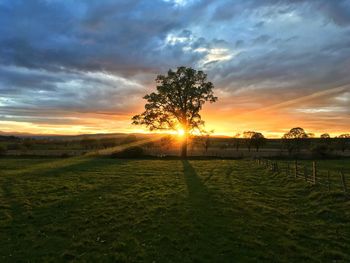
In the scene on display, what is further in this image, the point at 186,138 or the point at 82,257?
the point at 186,138

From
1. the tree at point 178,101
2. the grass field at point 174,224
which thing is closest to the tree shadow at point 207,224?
the grass field at point 174,224

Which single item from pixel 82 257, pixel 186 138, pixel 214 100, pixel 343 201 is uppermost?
pixel 214 100

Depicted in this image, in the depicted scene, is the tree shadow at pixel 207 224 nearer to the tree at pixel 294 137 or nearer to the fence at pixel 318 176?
the fence at pixel 318 176

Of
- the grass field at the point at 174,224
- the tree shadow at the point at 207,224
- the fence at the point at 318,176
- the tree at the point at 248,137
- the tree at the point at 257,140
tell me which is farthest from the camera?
the tree at the point at 248,137

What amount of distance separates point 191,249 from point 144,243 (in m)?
1.89

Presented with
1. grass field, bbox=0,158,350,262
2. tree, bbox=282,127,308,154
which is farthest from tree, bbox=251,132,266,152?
grass field, bbox=0,158,350,262

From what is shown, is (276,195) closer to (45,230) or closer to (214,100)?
(45,230)

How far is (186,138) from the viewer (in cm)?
6419

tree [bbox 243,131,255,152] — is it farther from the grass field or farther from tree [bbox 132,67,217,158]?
the grass field

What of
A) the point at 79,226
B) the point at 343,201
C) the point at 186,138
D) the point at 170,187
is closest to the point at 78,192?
the point at 170,187

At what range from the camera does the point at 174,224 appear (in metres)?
15.0

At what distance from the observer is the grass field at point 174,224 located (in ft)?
37.8

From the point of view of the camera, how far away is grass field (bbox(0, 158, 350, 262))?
453 inches

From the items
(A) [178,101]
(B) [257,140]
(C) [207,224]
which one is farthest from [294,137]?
(C) [207,224]
